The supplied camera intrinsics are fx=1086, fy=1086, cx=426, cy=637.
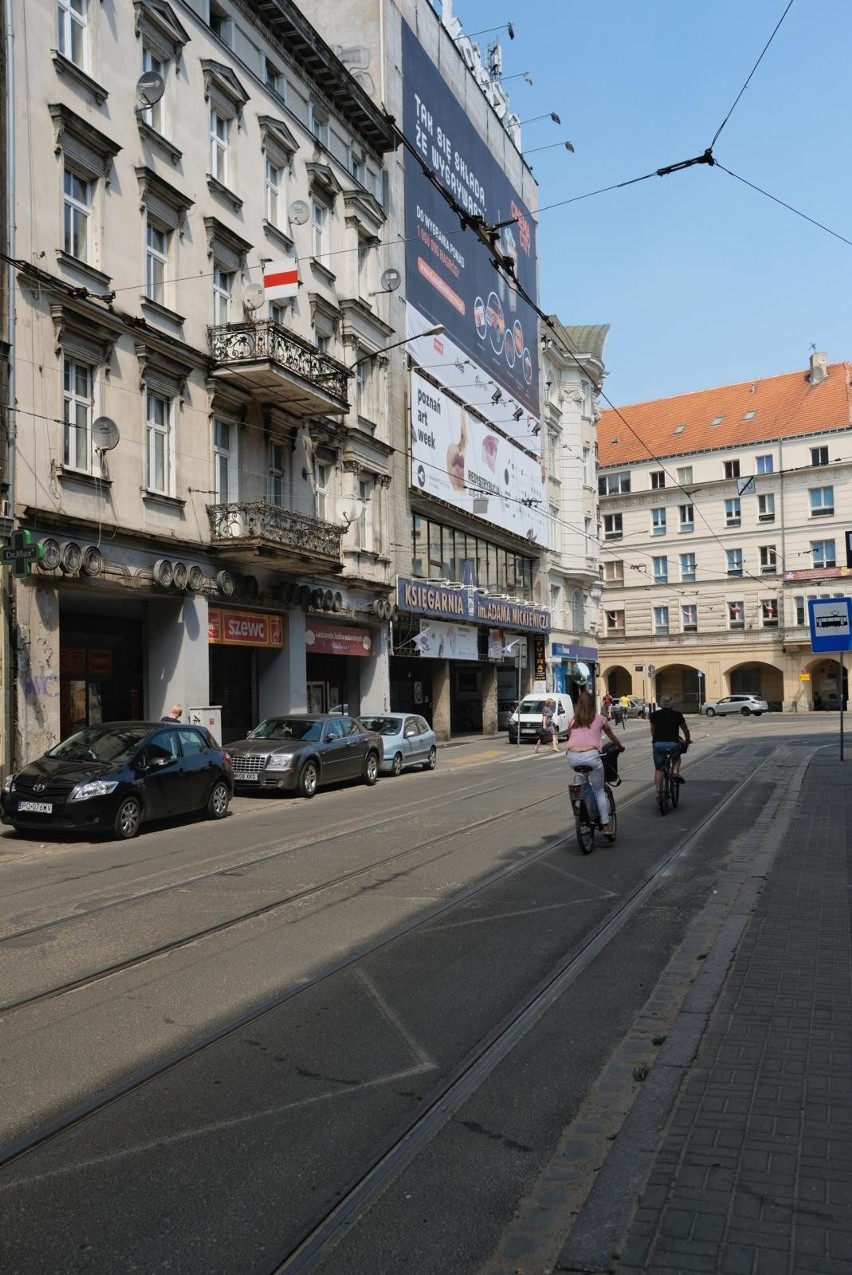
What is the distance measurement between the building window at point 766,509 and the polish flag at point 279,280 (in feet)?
166

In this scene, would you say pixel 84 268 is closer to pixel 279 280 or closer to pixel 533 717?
pixel 279 280

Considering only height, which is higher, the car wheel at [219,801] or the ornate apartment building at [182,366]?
the ornate apartment building at [182,366]

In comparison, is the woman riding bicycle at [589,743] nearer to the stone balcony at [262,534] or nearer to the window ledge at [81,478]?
the window ledge at [81,478]

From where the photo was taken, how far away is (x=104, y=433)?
1939 cm

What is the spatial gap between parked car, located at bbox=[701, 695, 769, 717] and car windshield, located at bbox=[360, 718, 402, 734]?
42313 mm

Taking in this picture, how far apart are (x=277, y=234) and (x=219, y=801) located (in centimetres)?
1660

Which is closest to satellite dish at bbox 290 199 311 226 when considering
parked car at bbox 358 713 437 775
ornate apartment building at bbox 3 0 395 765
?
ornate apartment building at bbox 3 0 395 765

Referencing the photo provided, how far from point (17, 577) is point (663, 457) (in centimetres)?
6263

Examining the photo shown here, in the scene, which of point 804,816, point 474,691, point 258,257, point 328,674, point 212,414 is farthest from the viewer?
point 474,691

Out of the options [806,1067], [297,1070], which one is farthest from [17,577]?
[806,1067]

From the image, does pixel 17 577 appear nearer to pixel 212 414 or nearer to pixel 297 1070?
pixel 212 414

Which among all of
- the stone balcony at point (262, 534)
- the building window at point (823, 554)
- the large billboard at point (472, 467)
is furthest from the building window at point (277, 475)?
the building window at point (823, 554)

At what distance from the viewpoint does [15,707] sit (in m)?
17.8

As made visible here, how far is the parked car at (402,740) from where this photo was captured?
84.8 feet
